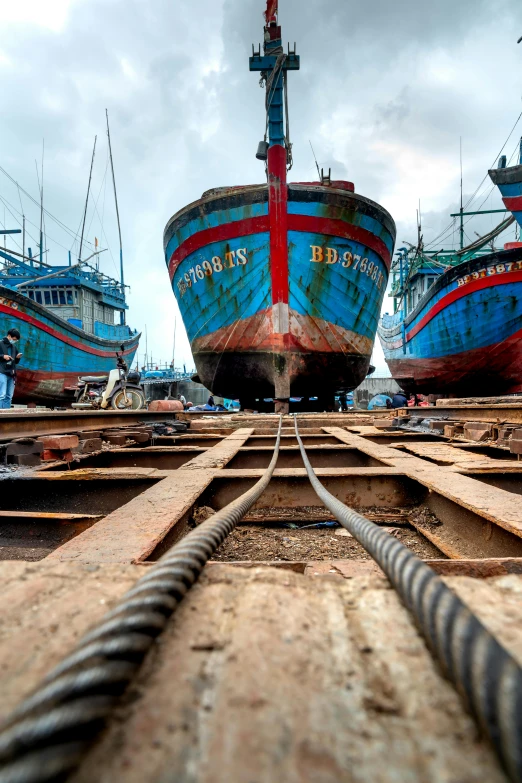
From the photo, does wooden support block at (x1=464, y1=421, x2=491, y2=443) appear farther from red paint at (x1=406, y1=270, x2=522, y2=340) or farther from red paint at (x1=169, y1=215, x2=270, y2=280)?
red paint at (x1=406, y1=270, x2=522, y2=340)

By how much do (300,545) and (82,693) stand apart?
68.8 inches

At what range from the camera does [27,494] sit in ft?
7.84

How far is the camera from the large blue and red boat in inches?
299

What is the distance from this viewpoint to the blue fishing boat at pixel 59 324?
44.1 feet

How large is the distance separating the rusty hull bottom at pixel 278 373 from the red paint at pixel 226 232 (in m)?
A: 2.17

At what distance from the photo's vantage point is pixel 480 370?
39.4 feet

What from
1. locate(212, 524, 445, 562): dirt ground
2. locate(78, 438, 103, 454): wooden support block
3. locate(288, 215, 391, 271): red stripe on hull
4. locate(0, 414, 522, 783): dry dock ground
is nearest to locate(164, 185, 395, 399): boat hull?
locate(288, 215, 391, 271): red stripe on hull

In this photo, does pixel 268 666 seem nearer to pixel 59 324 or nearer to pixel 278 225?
pixel 278 225

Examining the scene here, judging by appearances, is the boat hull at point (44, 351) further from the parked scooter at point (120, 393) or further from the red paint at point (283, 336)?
the red paint at point (283, 336)

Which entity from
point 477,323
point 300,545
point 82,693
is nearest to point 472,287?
point 477,323

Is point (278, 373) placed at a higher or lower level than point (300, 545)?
higher

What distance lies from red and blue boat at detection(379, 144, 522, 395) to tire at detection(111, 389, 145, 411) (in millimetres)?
9010

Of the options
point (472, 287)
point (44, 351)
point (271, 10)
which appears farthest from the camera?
point (44, 351)

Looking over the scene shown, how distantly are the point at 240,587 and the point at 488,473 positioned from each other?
2026 millimetres
